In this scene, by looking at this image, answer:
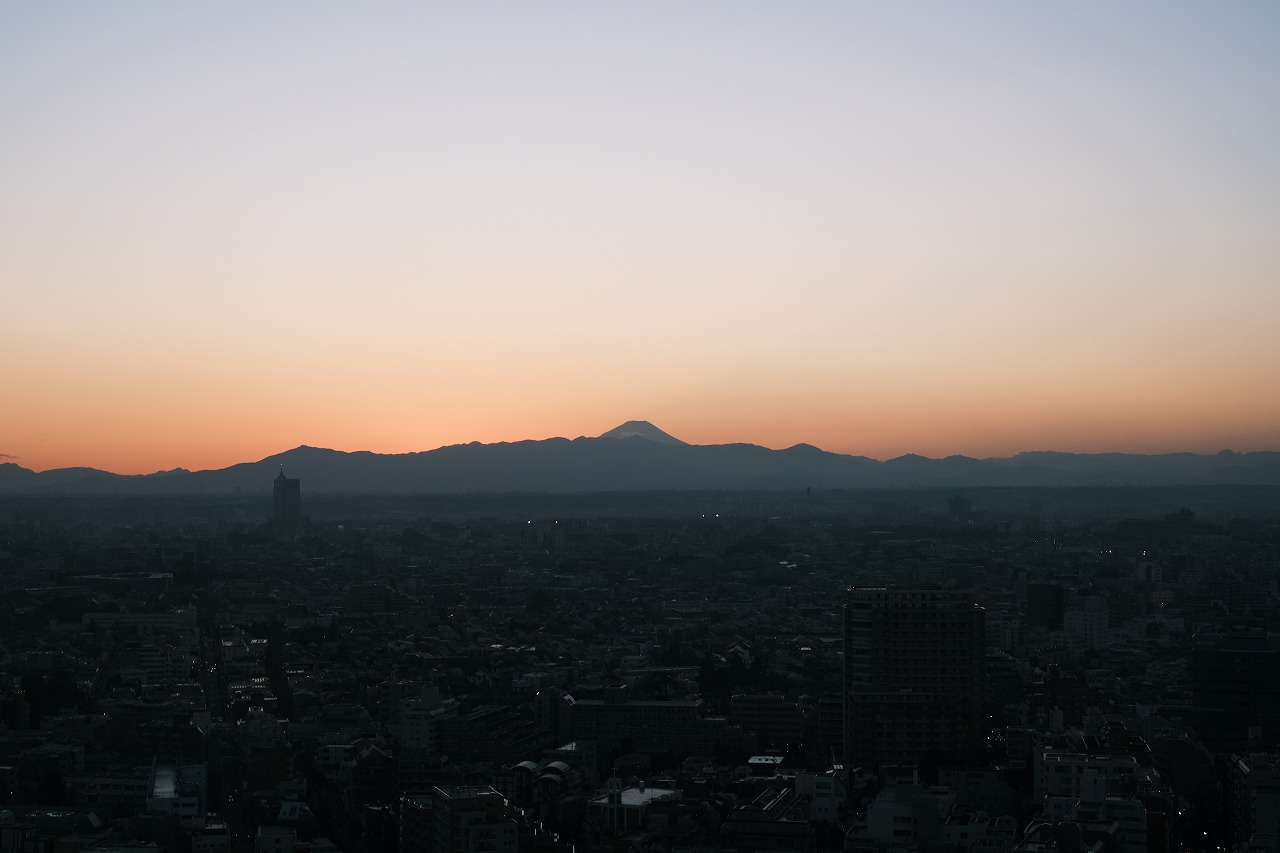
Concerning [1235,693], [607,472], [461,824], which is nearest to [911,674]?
[1235,693]

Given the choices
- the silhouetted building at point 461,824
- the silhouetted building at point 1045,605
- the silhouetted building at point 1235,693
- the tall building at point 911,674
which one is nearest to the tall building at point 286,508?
the silhouetted building at point 1045,605

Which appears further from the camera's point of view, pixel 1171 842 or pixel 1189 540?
pixel 1189 540

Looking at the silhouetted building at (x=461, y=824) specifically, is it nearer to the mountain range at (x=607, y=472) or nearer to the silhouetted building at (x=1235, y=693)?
the silhouetted building at (x=1235, y=693)

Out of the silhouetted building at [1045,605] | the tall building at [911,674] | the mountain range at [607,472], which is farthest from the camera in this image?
the mountain range at [607,472]

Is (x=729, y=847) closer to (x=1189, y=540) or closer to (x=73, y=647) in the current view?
(x=73, y=647)

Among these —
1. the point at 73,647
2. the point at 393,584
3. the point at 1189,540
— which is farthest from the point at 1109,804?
the point at 1189,540

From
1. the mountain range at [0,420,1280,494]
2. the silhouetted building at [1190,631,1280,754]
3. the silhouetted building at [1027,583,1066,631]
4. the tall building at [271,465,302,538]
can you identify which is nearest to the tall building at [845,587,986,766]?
the silhouetted building at [1190,631,1280,754]

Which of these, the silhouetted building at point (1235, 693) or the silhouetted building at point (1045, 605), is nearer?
the silhouetted building at point (1235, 693)

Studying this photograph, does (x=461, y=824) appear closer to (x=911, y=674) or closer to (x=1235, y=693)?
(x=911, y=674)
